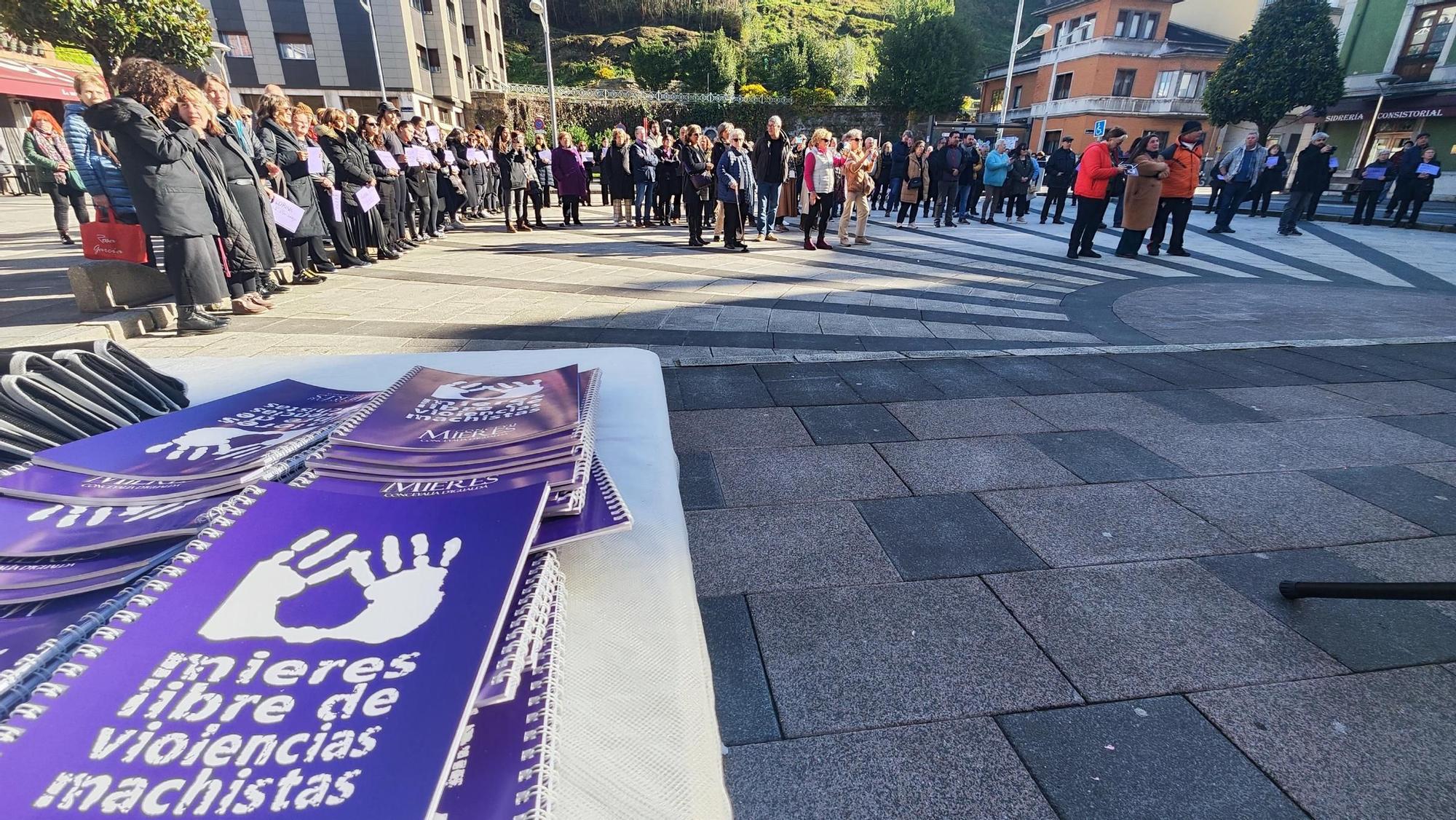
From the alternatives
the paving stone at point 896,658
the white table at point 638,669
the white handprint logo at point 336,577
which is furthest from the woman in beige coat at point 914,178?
the white handprint logo at point 336,577

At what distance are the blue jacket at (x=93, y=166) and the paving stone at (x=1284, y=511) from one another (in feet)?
25.2

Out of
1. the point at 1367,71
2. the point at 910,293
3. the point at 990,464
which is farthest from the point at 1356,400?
the point at 1367,71

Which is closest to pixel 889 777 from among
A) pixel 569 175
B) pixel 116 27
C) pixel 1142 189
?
pixel 1142 189

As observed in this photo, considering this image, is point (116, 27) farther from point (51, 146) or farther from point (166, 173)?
point (166, 173)

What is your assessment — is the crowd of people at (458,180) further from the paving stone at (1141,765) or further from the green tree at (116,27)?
the green tree at (116,27)

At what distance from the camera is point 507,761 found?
0.59 m

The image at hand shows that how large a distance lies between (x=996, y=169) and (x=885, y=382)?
11745 millimetres

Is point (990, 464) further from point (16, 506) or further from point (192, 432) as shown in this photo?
point (16, 506)

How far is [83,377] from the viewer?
131 cm

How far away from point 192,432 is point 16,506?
285mm

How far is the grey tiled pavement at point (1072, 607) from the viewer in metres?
1.54

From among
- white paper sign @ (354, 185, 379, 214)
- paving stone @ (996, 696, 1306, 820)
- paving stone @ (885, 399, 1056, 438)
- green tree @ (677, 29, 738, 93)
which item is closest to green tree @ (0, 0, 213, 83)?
white paper sign @ (354, 185, 379, 214)

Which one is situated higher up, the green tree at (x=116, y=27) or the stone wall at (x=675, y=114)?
the green tree at (x=116, y=27)

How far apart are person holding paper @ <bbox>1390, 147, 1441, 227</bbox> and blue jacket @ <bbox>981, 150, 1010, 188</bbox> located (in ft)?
27.6
